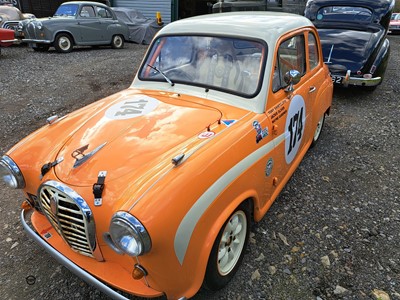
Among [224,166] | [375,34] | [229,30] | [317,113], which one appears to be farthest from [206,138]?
[375,34]

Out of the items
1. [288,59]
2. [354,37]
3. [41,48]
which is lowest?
[41,48]

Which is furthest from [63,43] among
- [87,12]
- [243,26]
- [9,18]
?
[243,26]

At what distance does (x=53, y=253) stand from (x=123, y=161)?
2.50 feet

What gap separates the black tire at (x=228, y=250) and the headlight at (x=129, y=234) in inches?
21.8

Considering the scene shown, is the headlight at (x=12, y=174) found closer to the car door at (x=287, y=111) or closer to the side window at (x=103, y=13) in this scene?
the car door at (x=287, y=111)

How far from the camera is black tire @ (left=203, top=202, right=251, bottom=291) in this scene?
2057 millimetres

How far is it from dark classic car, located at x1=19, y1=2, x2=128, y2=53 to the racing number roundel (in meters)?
9.70

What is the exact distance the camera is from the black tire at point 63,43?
415 inches

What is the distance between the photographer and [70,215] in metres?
1.89

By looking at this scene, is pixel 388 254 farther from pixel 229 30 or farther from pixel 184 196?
pixel 229 30

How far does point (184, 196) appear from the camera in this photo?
175 cm

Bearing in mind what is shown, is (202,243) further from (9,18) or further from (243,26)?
(9,18)

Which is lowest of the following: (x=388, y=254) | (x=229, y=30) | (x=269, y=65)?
(x=388, y=254)

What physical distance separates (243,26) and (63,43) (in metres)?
9.75
